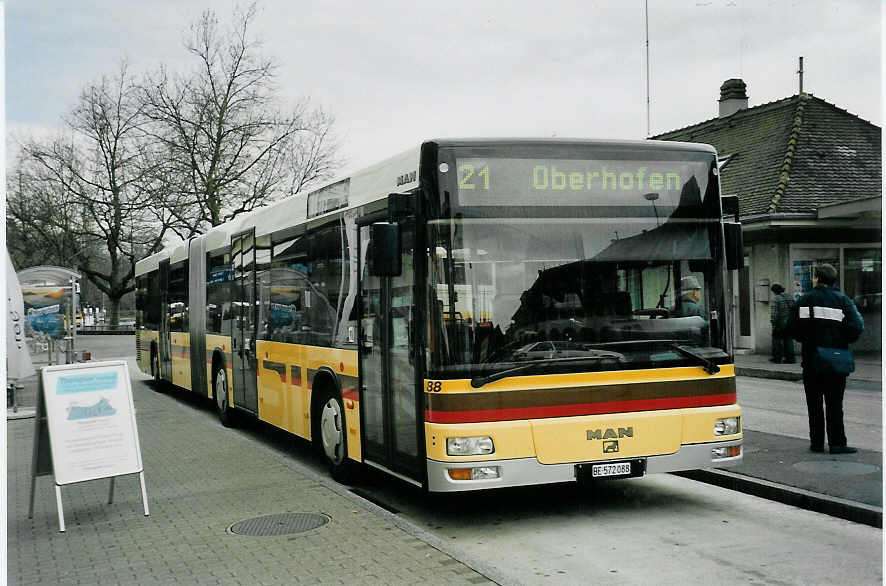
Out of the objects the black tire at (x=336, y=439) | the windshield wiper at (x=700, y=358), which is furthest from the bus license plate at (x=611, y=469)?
the black tire at (x=336, y=439)

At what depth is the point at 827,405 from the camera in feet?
31.4

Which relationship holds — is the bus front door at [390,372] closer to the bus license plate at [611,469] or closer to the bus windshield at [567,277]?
the bus windshield at [567,277]

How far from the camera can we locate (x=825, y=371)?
9.39 metres

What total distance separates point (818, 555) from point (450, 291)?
2984 mm

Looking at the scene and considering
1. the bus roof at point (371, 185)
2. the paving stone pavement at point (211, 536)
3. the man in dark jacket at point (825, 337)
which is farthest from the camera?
the man in dark jacket at point (825, 337)

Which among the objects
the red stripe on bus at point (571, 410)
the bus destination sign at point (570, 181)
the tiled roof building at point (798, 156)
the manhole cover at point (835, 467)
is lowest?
the manhole cover at point (835, 467)

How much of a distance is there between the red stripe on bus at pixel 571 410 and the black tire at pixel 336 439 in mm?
2195

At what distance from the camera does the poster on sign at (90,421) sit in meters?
7.82

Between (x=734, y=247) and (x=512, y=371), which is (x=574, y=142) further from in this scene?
(x=512, y=371)

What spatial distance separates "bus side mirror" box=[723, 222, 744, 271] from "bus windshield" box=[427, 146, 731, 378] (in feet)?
1.17

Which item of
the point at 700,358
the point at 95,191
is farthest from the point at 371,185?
the point at 95,191

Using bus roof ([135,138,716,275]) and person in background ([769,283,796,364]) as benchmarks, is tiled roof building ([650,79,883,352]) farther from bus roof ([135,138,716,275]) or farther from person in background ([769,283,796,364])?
bus roof ([135,138,716,275])

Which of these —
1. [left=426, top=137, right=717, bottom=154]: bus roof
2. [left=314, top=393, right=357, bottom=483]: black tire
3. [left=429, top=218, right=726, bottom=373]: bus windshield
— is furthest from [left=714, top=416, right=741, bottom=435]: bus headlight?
[left=314, top=393, right=357, bottom=483]: black tire

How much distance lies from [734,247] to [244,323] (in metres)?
7.05
